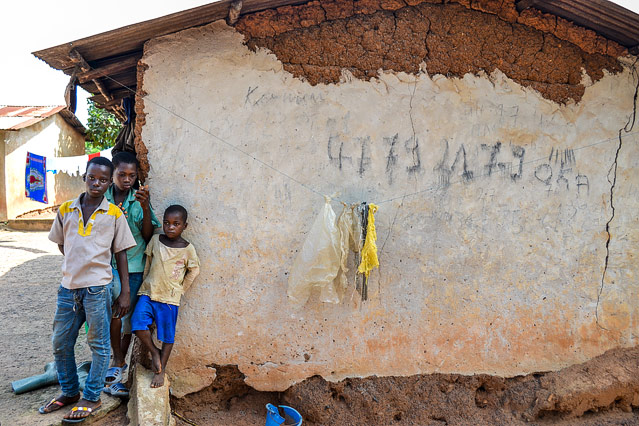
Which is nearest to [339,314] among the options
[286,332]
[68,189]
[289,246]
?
[286,332]

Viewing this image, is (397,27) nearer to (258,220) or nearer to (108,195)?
(258,220)

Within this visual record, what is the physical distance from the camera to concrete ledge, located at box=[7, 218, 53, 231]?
12688 mm

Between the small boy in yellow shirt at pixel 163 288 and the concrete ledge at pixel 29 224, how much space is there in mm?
12050

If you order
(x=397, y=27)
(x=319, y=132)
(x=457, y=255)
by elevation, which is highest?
(x=397, y=27)

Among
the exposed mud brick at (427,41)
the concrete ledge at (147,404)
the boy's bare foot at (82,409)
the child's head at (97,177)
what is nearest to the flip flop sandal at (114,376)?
the concrete ledge at (147,404)

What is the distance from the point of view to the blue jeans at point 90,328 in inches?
98.7

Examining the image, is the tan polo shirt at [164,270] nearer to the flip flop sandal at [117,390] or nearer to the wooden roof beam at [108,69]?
the flip flop sandal at [117,390]

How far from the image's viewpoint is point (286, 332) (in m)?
3.10

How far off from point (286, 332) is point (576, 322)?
2181 mm

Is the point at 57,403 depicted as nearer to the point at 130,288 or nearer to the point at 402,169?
the point at 130,288

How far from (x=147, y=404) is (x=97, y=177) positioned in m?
1.31

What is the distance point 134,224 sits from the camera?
279 cm

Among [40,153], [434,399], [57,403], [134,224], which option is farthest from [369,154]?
[40,153]

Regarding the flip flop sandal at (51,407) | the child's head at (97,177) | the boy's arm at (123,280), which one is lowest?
the flip flop sandal at (51,407)
